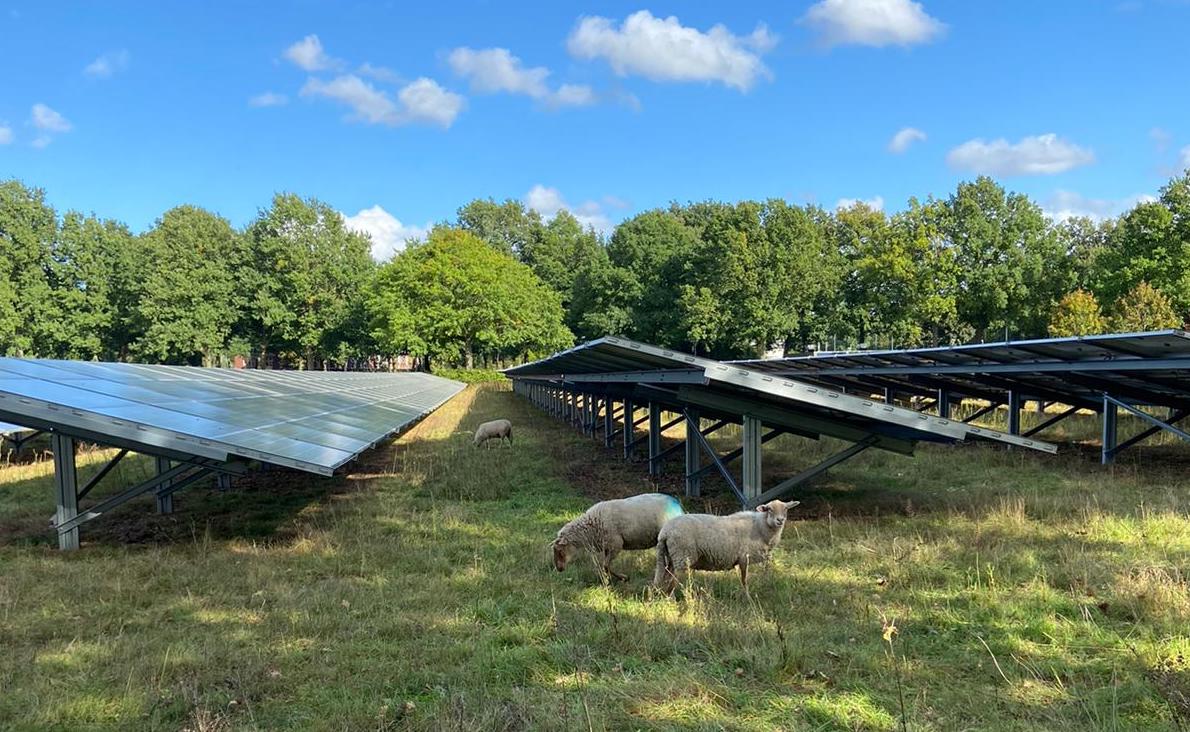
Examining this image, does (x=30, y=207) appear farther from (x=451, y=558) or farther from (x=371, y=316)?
(x=451, y=558)

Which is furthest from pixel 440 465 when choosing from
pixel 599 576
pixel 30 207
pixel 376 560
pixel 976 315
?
pixel 30 207

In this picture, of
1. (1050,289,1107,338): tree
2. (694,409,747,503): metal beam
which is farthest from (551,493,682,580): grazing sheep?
(1050,289,1107,338): tree

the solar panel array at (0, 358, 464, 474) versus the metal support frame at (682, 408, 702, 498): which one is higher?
the solar panel array at (0, 358, 464, 474)

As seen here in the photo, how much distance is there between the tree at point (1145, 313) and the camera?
116 ft

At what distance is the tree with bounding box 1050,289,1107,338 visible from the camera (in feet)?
130

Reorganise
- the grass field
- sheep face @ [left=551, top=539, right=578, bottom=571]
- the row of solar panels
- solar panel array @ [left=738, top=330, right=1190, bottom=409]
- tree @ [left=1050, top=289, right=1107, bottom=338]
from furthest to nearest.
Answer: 1. tree @ [left=1050, top=289, right=1107, bottom=338]
2. solar panel array @ [left=738, top=330, right=1190, bottom=409]
3. the row of solar panels
4. sheep face @ [left=551, top=539, right=578, bottom=571]
5. the grass field

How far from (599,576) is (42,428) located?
673cm

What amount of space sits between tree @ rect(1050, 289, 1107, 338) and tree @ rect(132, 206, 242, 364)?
66.9 metres

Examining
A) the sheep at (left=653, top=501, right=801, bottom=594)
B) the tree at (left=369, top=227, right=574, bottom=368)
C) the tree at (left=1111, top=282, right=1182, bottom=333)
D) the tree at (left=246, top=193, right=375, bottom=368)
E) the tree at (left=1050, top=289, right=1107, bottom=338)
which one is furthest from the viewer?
the tree at (left=246, top=193, right=375, bottom=368)

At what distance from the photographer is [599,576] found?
6.66 metres

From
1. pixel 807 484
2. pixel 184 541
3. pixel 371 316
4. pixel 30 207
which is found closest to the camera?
pixel 184 541

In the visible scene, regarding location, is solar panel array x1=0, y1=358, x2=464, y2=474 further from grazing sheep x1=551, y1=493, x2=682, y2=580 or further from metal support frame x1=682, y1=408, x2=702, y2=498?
metal support frame x1=682, y1=408, x2=702, y2=498

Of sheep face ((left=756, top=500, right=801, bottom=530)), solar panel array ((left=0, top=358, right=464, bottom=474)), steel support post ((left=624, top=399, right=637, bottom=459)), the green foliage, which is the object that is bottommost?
the green foliage

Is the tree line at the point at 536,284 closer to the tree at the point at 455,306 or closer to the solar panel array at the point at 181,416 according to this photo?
the tree at the point at 455,306
